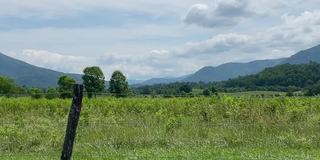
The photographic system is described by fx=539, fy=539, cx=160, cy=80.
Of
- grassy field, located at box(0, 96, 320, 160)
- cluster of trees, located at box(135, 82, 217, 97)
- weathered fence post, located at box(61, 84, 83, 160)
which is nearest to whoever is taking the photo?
weathered fence post, located at box(61, 84, 83, 160)

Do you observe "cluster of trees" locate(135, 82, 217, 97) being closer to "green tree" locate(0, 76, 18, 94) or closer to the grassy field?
the grassy field

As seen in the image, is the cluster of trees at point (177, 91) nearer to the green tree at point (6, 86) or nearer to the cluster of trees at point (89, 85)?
the cluster of trees at point (89, 85)

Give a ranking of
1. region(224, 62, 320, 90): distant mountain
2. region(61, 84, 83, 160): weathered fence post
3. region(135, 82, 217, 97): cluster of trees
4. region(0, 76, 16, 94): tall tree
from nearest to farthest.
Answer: region(61, 84, 83, 160): weathered fence post < region(135, 82, 217, 97): cluster of trees < region(224, 62, 320, 90): distant mountain < region(0, 76, 16, 94): tall tree

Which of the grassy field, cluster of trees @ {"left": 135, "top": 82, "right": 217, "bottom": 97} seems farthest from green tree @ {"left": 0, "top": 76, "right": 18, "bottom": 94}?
the grassy field

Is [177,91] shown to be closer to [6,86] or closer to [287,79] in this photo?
[287,79]

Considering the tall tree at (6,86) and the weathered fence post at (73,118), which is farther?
the tall tree at (6,86)

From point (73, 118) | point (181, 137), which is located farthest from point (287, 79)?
point (73, 118)

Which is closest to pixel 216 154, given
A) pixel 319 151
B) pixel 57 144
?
pixel 319 151

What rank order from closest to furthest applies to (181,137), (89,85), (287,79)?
(181,137), (89,85), (287,79)

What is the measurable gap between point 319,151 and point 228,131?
2.69 metres

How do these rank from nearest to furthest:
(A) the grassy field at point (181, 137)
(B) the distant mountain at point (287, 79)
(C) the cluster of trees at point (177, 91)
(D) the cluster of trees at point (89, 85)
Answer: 1. (A) the grassy field at point (181, 137)
2. (C) the cluster of trees at point (177, 91)
3. (D) the cluster of trees at point (89, 85)
4. (B) the distant mountain at point (287, 79)

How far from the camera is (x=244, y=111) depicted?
1680cm

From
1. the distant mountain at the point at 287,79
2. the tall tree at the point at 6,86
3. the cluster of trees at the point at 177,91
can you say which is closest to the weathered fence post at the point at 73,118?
the cluster of trees at the point at 177,91

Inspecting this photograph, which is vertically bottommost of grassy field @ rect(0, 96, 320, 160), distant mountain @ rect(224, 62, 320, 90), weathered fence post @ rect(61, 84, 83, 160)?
grassy field @ rect(0, 96, 320, 160)
